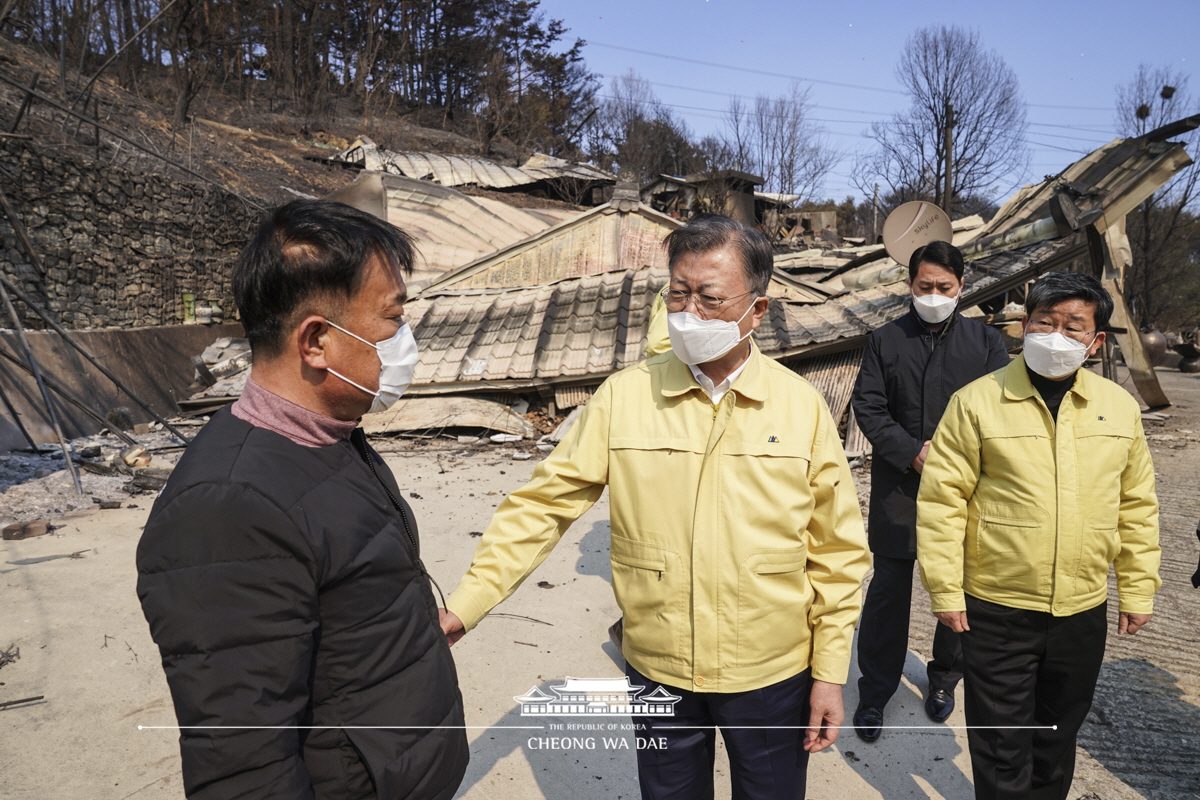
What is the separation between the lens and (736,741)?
1.76 meters

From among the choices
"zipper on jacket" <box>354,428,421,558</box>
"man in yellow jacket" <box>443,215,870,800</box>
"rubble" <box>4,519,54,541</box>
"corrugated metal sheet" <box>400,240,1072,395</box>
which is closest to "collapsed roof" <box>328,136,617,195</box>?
"corrugated metal sheet" <box>400,240,1072,395</box>

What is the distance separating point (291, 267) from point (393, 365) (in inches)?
11.5

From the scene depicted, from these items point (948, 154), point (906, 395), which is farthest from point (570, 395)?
point (948, 154)

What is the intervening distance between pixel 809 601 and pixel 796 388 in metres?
0.55

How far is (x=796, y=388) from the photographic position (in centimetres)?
188

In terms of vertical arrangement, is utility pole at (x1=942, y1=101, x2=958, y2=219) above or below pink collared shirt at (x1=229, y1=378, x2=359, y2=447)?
above

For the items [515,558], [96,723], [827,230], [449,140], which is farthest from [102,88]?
[827,230]

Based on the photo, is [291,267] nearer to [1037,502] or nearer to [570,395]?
[1037,502]

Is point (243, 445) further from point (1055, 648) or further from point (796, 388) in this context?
point (1055, 648)

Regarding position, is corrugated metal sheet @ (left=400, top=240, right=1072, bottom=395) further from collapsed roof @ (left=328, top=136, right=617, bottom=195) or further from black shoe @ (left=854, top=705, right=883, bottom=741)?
collapsed roof @ (left=328, top=136, right=617, bottom=195)

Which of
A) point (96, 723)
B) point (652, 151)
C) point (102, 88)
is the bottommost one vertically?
point (96, 723)

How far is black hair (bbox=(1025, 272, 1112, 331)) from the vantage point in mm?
2318

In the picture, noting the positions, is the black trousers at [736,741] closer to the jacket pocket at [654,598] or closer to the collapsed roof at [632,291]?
the jacket pocket at [654,598]

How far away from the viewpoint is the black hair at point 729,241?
184 centimetres
